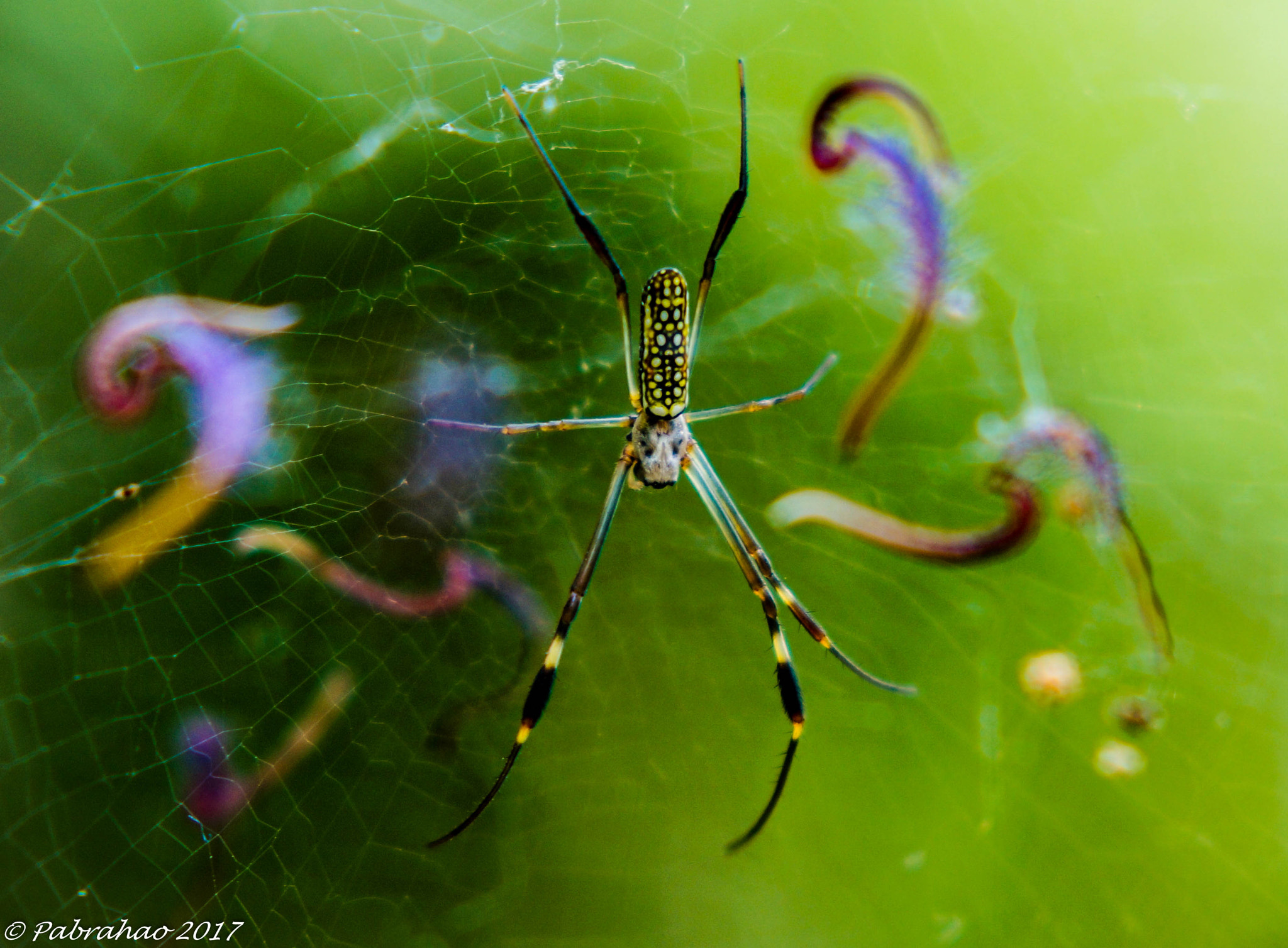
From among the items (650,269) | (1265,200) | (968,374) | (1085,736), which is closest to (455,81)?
(650,269)

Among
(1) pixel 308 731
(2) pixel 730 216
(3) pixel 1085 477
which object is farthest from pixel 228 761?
(3) pixel 1085 477

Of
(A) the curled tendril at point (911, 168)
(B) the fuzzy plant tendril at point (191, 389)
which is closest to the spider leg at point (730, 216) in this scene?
(A) the curled tendril at point (911, 168)

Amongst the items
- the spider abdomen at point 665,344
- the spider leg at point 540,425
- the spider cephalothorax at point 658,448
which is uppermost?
the spider abdomen at point 665,344

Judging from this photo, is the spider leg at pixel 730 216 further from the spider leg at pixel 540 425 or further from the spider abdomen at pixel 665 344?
the spider leg at pixel 540 425

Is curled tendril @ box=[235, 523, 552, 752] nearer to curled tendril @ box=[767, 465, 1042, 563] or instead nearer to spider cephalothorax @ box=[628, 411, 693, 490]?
spider cephalothorax @ box=[628, 411, 693, 490]

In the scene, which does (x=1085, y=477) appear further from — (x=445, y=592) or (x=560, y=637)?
(x=445, y=592)

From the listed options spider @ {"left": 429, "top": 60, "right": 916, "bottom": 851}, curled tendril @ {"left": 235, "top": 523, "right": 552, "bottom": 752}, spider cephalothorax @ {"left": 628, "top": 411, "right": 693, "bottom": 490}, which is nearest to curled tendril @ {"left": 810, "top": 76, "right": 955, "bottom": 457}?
spider @ {"left": 429, "top": 60, "right": 916, "bottom": 851}

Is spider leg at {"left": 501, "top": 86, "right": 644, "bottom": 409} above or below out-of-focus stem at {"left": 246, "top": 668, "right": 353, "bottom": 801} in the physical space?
above
